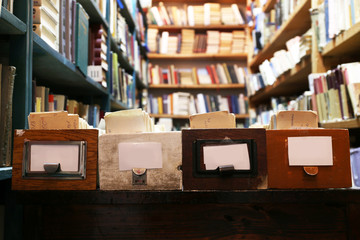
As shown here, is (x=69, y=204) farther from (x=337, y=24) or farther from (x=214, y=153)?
(x=337, y=24)

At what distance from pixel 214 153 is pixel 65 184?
375mm

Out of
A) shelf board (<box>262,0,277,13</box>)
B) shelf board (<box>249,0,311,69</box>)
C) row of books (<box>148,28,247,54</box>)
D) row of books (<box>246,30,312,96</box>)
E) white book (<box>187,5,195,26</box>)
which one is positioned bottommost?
row of books (<box>246,30,312,96</box>)

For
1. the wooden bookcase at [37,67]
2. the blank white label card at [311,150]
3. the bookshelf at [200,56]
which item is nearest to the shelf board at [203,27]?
the bookshelf at [200,56]

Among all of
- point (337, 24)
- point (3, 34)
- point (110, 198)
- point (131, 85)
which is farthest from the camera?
point (131, 85)

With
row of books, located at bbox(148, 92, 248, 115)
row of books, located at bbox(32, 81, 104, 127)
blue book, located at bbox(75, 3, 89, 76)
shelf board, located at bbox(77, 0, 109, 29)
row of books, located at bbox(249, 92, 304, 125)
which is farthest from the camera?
row of books, located at bbox(148, 92, 248, 115)

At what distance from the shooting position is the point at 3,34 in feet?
3.26

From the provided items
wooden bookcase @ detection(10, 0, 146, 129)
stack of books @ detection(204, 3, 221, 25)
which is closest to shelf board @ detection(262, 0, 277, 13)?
stack of books @ detection(204, 3, 221, 25)

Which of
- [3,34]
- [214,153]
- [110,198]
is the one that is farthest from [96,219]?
[3,34]

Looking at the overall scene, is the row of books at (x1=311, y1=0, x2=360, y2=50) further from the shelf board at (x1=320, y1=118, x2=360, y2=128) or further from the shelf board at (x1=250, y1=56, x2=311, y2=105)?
Result: the shelf board at (x1=320, y1=118, x2=360, y2=128)

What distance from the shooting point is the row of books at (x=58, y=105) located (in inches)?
50.9

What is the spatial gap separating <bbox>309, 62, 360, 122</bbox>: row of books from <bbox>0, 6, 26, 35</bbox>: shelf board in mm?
1477

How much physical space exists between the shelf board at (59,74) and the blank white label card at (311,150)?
2.92ft

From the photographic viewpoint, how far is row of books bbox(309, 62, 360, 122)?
1.59 m

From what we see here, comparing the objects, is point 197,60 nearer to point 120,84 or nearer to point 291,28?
point 291,28
